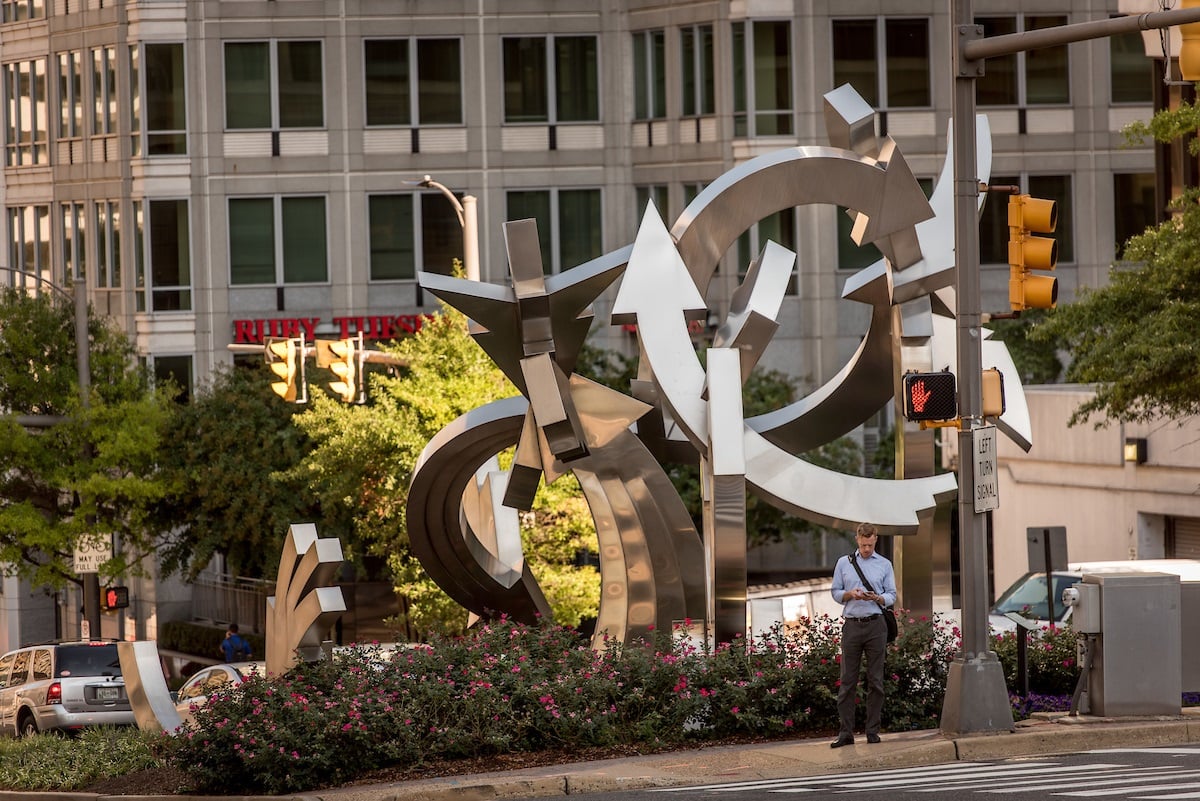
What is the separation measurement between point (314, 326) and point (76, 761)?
27.0 metres

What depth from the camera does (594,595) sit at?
94.3 feet

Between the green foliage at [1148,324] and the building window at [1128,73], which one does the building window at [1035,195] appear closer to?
the building window at [1128,73]

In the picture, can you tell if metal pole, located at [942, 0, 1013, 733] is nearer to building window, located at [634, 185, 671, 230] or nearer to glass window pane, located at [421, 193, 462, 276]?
building window, located at [634, 185, 671, 230]

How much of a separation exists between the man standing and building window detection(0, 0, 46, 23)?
38.7m

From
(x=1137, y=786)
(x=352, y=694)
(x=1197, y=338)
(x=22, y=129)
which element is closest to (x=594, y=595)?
(x=1197, y=338)

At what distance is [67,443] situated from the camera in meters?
36.2

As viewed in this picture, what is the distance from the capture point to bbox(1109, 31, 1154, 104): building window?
43.9m

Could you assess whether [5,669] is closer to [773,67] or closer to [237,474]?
[237,474]

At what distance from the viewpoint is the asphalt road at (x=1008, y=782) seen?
12.4 metres

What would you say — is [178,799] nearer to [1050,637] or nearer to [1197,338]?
[1050,637]

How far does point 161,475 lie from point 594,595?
12.4m

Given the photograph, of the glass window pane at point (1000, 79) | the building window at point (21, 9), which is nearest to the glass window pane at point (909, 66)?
the glass window pane at point (1000, 79)

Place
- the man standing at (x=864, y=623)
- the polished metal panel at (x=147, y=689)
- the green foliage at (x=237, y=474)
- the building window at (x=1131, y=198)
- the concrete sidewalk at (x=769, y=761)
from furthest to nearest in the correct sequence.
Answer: the building window at (x=1131, y=198) → the green foliage at (x=237, y=474) → the polished metal panel at (x=147, y=689) → the man standing at (x=864, y=623) → the concrete sidewalk at (x=769, y=761)

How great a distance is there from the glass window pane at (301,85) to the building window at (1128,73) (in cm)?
1899
